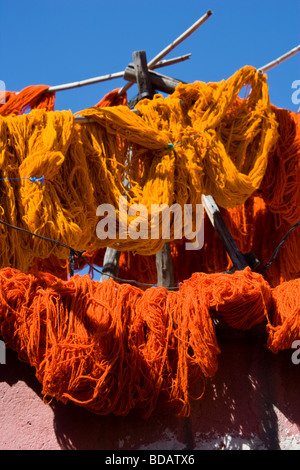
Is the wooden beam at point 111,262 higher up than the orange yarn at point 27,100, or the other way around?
the orange yarn at point 27,100

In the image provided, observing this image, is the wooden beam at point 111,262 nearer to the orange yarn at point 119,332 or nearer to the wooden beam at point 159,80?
the wooden beam at point 159,80

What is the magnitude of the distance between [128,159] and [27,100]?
106cm

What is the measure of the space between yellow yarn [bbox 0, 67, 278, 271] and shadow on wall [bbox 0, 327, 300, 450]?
77 centimetres

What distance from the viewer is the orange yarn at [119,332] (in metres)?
2.46

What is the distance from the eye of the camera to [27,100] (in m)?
4.25

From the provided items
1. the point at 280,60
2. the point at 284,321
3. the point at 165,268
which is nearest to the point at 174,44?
the point at 280,60

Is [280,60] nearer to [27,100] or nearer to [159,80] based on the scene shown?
[159,80]

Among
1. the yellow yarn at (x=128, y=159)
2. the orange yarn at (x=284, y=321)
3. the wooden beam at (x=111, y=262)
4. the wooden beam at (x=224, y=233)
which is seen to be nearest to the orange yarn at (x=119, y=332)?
the orange yarn at (x=284, y=321)

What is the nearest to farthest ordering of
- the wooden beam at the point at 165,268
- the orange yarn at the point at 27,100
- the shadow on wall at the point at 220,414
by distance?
the shadow on wall at the point at 220,414 < the orange yarn at the point at 27,100 < the wooden beam at the point at 165,268

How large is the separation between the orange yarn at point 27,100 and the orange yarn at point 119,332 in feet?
5.73

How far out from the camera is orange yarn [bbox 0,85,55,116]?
4133mm

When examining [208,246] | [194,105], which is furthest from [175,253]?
[194,105]

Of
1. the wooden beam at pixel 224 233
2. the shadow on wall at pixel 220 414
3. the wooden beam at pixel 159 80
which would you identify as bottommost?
the shadow on wall at pixel 220 414

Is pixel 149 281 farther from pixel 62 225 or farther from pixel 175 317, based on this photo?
pixel 175 317
